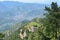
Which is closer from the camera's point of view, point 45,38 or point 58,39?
point 58,39

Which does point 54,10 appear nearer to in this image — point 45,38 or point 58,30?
point 58,30

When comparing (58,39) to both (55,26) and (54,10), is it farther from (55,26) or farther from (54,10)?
(54,10)

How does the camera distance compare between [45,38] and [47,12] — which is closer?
[47,12]

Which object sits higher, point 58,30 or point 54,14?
point 54,14

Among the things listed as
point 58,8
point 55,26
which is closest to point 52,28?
point 55,26

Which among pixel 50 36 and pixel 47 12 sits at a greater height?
pixel 47 12

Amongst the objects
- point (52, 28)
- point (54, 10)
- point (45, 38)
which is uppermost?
point (54, 10)

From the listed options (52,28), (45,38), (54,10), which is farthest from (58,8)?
(45,38)

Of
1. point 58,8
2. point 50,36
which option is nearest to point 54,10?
point 58,8
